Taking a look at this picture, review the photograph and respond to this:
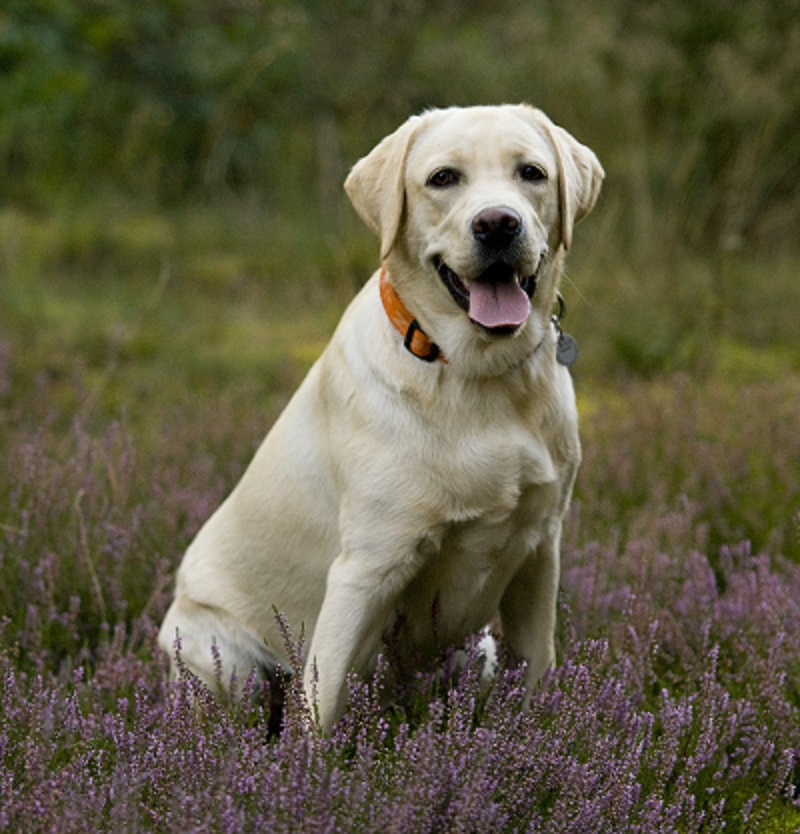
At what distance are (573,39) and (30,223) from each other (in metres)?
4.09

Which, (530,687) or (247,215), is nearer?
(530,687)

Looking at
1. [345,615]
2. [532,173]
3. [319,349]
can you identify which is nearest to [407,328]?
[532,173]

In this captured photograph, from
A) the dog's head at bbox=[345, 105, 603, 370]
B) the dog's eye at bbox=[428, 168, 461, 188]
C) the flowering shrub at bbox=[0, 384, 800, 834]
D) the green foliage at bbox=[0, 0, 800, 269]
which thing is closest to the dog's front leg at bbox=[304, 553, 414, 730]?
the flowering shrub at bbox=[0, 384, 800, 834]

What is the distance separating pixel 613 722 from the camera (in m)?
2.53

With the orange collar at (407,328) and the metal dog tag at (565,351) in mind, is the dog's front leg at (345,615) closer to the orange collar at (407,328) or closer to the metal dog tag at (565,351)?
the orange collar at (407,328)

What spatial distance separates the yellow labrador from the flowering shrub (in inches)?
7.7

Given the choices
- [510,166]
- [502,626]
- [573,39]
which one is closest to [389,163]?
[510,166]

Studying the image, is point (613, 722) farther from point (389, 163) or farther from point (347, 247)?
point (347, 247)

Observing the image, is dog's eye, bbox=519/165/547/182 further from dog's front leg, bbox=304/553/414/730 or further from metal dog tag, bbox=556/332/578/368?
dog's front leg, bbox=304/553/414/730

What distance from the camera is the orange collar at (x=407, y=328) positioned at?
267 centimetres

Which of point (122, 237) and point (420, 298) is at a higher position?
point (420, 298)

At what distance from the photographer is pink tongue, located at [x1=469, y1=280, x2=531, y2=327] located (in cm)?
257

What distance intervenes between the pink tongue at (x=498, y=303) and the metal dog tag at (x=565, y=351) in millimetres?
214

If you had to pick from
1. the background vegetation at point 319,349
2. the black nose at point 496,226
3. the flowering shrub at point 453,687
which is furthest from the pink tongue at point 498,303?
the flowering shrub at point 453,687
